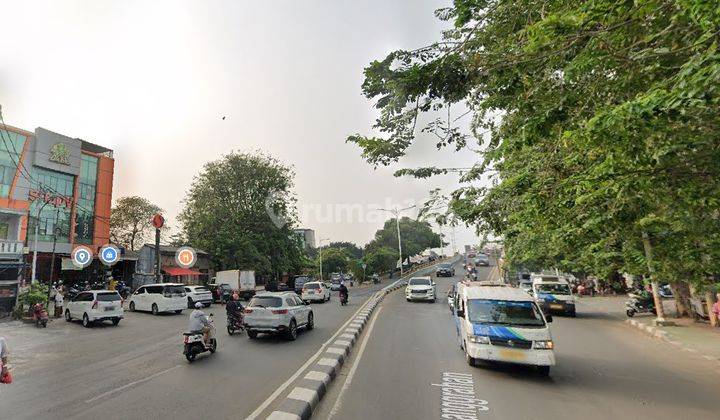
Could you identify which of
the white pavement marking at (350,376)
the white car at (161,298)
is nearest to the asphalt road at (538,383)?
the white pavement marking at (350,376)

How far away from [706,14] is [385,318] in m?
16.1

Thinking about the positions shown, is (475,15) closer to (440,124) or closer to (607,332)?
(440,124)

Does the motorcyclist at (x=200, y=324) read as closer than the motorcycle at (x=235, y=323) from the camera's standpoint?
Yes

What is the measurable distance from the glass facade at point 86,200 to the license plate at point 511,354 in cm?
3937

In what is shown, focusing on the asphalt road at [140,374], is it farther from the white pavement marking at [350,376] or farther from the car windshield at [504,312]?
the car windshield at [504,312]

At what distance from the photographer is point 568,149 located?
8055mm

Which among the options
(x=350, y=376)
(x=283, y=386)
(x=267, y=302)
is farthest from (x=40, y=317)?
(x=350, y=376)

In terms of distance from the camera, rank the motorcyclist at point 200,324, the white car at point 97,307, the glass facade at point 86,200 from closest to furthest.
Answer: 1. the motorcyclist at point 200,324
2. the white car at point 97,307
3. the glass facade at point 86,200

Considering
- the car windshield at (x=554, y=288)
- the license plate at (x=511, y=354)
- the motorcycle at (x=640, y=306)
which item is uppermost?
the car windshield at (x=554, y=288)

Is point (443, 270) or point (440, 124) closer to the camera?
point (440, 124)

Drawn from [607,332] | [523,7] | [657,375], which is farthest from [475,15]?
[607,332]

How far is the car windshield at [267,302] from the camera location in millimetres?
12766

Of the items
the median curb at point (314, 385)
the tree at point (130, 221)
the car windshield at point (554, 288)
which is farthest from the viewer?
the tree at point (130, 221)

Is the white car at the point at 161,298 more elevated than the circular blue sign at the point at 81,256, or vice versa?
the circular blue sign at the point at 81,256
